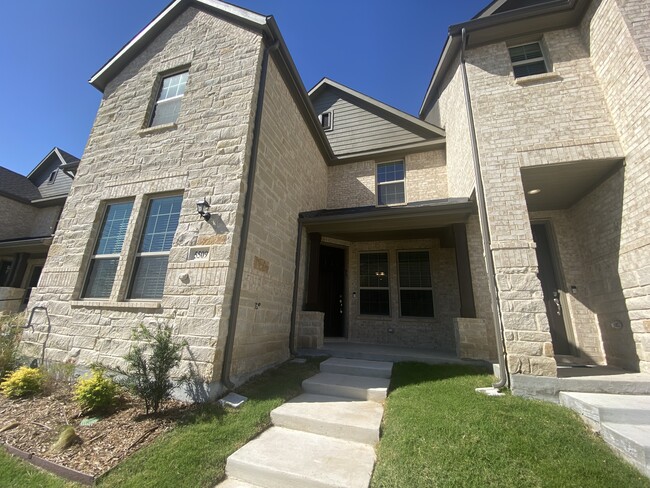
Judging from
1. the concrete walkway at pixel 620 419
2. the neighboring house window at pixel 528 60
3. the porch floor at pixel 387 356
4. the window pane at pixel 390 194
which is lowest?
the concrete walkway at pixel 620 419

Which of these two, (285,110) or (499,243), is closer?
(499,243)

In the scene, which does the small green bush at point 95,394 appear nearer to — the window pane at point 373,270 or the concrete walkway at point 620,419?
the concrete walkway at point 620,419

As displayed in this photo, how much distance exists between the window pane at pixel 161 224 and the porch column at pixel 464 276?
5.74 metres

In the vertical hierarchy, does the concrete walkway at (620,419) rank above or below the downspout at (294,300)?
below

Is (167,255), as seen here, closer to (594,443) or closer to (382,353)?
(382,353)

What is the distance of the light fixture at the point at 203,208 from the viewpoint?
429 cm

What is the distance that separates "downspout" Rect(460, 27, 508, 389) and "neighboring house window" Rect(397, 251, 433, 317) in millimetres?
2722

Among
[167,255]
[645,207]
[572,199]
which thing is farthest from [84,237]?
→ [572,199]

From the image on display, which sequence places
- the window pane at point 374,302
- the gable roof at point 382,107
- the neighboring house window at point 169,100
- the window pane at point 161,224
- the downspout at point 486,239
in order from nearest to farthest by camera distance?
the downspout at point 486,239 < the window pane at point 161,224 < the neighboring house window at point 169,100 < the window pane at point 374,302 < the gable roof at point 382,107

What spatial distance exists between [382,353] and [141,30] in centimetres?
963

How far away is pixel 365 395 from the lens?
390cm

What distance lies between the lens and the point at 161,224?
16.1 ft

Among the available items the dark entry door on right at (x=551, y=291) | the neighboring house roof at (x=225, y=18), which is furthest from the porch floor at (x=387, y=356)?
the neighboring house roof at (x=225, y=18)

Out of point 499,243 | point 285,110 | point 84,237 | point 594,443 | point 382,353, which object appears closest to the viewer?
point 594,443
